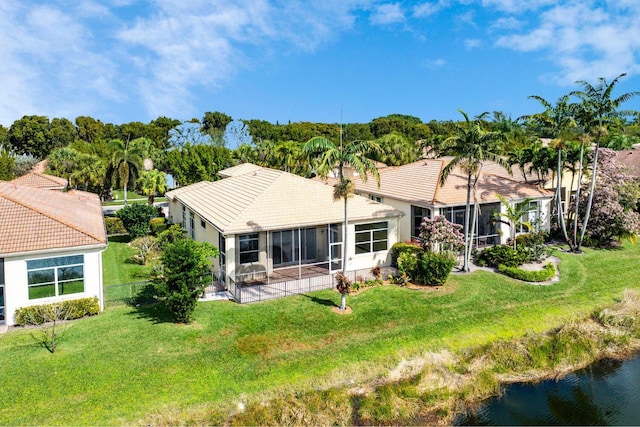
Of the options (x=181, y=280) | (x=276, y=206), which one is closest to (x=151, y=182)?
(x=276, y=206)

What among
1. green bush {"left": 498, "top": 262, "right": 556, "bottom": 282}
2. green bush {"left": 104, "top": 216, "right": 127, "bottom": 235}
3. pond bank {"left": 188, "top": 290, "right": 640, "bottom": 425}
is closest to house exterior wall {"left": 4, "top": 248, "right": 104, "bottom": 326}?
pond bank {"left": 188, "top": 290, "right": 640, "bottom": 425}

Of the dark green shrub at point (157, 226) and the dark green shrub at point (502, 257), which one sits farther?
the dark green shrub at point (157, 226)

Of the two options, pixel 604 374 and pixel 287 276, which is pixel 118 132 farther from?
pixel 604 374

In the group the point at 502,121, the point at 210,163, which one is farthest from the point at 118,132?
the point at 502,121

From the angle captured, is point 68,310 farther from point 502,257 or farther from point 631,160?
point 631,160

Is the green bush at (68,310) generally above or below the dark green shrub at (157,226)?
below

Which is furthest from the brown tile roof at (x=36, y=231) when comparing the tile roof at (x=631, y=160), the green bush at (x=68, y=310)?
the tile roof at (x=631, y=160)

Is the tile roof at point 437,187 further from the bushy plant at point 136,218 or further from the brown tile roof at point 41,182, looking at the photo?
the brown tile roof at point 41,182
